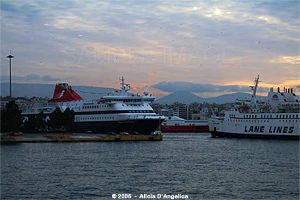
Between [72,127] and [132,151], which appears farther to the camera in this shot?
[72,127]

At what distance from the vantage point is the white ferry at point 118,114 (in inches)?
2464

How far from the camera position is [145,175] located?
27.8 metres

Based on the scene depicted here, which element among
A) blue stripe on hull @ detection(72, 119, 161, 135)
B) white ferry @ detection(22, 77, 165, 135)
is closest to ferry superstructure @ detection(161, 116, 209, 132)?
white ferry @ detection(22, 77, 165, 135)

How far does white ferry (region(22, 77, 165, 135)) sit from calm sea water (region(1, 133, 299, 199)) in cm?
2178

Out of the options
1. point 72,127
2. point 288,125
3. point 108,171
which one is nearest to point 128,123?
point 72,127

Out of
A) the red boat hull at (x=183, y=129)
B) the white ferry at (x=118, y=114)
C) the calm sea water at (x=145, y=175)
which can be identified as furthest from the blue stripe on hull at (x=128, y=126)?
the red boat hull at (x=183, y=129)

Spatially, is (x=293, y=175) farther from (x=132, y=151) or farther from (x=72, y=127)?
(x=72, y=127)

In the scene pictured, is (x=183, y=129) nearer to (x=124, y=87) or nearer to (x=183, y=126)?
(x=183, y=126)

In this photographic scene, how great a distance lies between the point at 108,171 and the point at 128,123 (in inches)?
1316

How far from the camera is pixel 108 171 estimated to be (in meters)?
29.4

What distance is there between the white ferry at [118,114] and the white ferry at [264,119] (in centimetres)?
1147

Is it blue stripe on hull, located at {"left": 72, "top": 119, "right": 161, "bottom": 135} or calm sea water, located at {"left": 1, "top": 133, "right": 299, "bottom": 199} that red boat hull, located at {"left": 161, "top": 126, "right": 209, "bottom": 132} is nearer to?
blue stripe on hull, located at {"left": 72, "top": 119, "right": 161, "bottom": 135}

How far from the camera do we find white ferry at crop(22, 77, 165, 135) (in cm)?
6259

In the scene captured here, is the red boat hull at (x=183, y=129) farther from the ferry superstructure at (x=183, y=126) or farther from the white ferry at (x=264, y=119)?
the white ferry at (x=264, y=119)
